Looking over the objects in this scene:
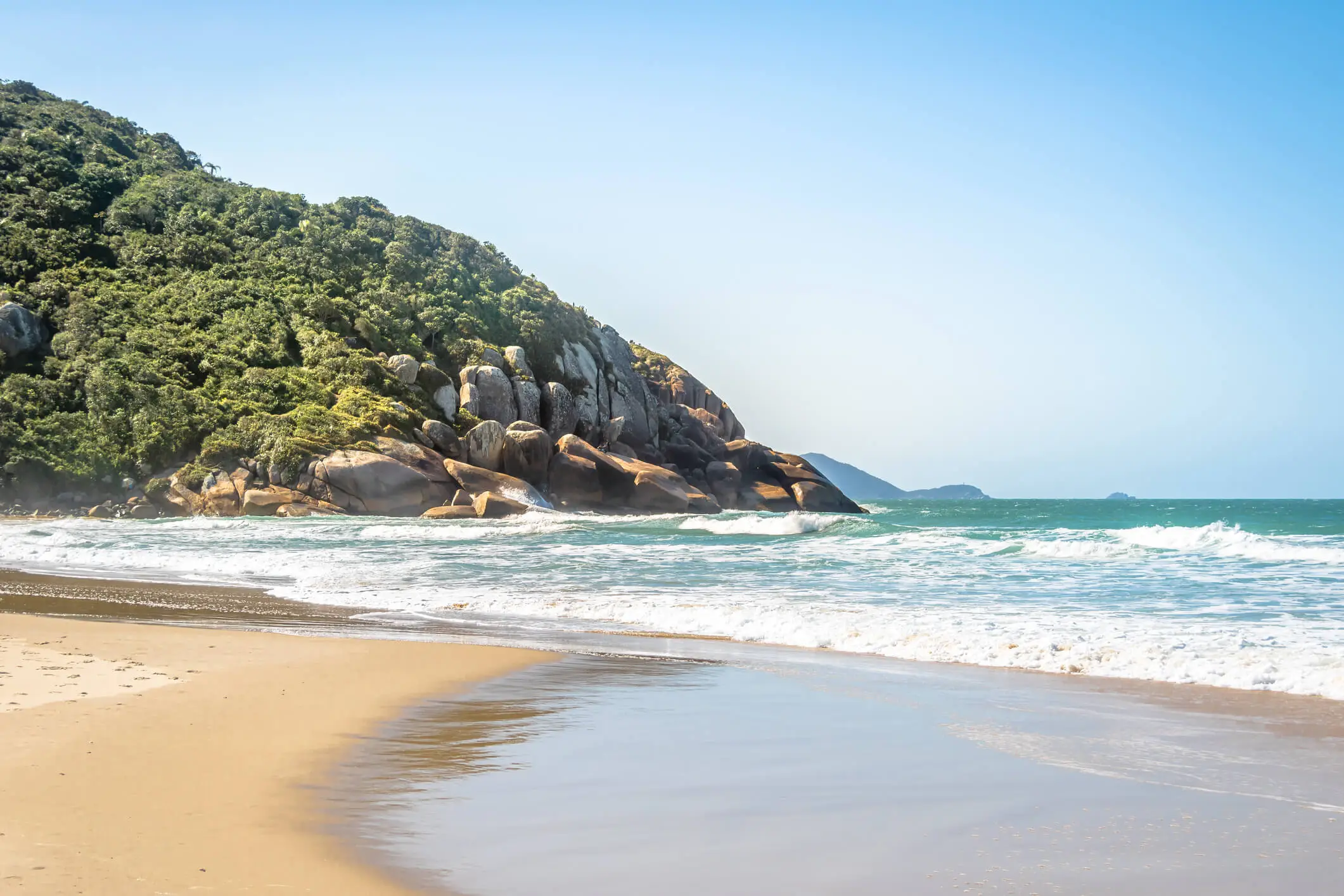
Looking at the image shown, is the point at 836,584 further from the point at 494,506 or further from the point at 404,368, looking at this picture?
the point at 404,368

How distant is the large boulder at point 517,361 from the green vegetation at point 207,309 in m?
1.67

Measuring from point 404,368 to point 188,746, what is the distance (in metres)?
46.2

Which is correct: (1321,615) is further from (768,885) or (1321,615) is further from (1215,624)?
(768,885)

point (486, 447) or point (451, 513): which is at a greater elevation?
point (486, 447)

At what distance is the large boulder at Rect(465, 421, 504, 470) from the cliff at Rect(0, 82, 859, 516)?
11 cm

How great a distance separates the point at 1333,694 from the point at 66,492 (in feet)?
144

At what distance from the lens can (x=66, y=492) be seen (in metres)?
39.3

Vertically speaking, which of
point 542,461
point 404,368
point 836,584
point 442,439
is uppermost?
point 404,368

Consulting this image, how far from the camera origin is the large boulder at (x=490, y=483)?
4228cm

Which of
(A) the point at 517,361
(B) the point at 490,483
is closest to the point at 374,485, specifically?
(B) the point at 490,483

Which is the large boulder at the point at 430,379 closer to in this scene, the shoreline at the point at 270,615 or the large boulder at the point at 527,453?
the large boulder at the point at 527,453

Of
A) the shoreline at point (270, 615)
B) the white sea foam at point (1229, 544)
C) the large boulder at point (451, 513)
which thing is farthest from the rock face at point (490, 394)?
the shoreline at point (270, 615)

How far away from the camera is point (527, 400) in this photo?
53750 mm

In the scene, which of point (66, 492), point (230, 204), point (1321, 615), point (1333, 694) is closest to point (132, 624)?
point (1333, 694)
